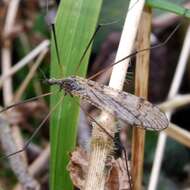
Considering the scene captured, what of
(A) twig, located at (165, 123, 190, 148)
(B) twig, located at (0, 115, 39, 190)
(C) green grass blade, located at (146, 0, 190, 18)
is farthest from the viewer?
(A) twig, located at (165, 123, 190, 148)

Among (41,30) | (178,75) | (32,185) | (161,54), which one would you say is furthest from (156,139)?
(41,30)

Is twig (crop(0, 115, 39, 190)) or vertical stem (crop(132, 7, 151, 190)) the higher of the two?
vertical stem (crop(132, 7, 151, 190))

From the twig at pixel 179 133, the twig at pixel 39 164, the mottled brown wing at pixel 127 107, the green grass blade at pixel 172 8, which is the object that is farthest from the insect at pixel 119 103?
the twig at pixel 39 164

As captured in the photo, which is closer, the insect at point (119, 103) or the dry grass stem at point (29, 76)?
the insect at point (119, 103)

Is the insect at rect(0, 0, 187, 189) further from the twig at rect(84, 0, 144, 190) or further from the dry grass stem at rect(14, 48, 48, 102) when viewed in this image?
the dry grass stem at rect(14, 48, 48, 102)

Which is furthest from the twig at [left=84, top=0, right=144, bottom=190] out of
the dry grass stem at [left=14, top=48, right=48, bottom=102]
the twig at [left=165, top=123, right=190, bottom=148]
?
the dry grass stem at [left=14, top=48, right=48, bottom=102]

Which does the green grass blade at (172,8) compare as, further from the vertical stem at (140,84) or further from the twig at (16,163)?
the twig at (16,163)
